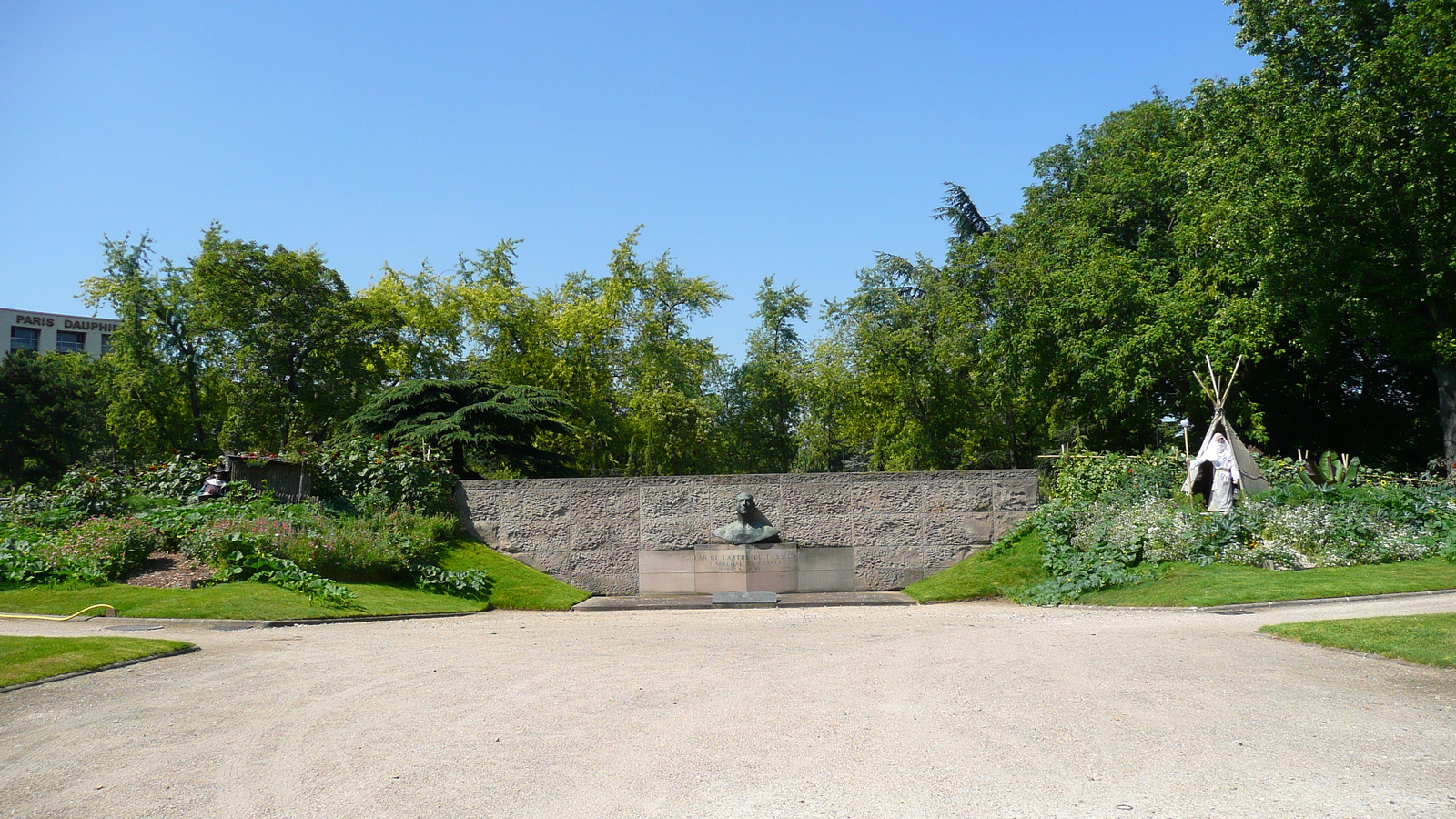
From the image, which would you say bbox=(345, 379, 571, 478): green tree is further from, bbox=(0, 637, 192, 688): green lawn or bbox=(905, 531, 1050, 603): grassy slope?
bbox=(0, 637, 192, 688): green lawn

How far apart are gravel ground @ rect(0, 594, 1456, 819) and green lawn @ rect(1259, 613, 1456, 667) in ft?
0.96

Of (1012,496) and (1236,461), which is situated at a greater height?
(1236,461)

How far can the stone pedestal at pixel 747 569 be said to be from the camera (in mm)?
16641

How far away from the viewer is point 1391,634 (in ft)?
27.3

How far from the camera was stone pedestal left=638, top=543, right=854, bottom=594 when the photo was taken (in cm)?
1664

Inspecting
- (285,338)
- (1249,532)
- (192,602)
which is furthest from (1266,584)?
(285,338)

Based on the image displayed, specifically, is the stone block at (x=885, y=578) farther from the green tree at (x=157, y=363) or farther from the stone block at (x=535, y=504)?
→ the green tree at (x=157, y=363)

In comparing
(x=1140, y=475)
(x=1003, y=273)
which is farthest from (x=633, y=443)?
(x=1140, y=475)

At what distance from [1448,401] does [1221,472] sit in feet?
34.5

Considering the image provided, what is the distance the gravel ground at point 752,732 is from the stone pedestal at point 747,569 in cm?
721

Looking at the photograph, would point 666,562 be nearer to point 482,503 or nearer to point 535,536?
point 535,536

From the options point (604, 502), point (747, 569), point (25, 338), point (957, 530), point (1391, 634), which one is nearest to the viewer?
point (1391, 634)

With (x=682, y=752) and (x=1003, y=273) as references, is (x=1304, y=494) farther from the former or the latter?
(x=1003, y=273)

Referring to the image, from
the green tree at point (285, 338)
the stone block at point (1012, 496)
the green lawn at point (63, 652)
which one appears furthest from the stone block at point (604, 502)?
the green tree at point (285, 338)
